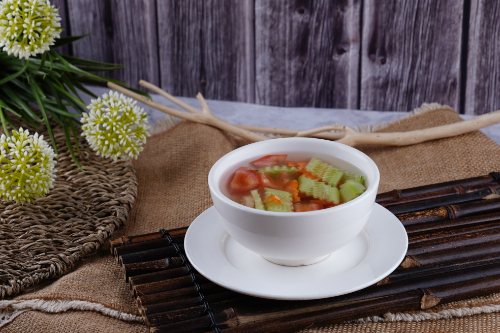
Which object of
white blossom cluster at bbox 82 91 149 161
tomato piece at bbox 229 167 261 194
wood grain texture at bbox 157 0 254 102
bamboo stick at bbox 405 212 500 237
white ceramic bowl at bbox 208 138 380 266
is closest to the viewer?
white ceramic bowl at bbox 208 138 380 266

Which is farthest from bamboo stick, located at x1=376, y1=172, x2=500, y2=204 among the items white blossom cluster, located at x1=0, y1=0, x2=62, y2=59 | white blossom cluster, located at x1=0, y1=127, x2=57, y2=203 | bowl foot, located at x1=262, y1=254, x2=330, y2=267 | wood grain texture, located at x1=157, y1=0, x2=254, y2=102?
wood grain texture, located at x1=157, y1=0, x2=254, y2=102

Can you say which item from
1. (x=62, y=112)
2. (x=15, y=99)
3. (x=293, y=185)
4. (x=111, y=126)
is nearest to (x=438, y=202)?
(x=293, y=185)

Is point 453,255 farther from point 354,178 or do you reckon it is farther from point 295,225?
point 295,225

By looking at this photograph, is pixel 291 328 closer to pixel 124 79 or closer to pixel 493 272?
pixel 493 272

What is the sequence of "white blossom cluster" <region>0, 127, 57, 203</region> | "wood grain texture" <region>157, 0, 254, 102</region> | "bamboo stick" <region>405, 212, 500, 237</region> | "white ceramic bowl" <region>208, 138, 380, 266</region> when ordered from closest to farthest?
"white ceramic bowl" <region>208, 138, 380, 266</region> < "bamboo stick" <region>405, 212, 500, 237</region> < "white blossom cluster" <region>0, 127, 57, 203</region> < "wood grain texture" <region>157, 0, 254, 102</region>

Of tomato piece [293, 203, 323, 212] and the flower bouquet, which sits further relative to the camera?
the flower bouquet

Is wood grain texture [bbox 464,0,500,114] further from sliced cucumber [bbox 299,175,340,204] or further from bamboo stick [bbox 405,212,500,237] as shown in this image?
sliced cucumber [bbox 299,175,340,204]

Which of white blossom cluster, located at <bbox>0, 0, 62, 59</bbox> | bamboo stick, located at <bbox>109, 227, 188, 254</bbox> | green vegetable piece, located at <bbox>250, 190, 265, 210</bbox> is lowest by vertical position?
bamboo stick, located at <bbox>109, 227, 188, 254</bbox>
